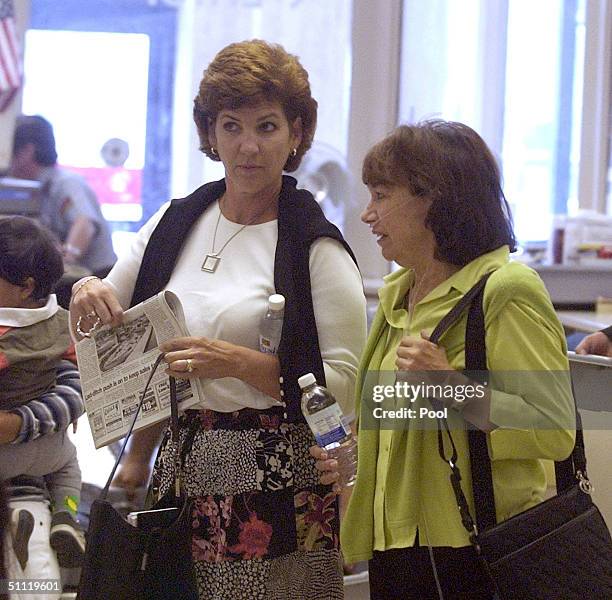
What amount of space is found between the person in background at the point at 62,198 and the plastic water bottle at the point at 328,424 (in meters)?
2.20

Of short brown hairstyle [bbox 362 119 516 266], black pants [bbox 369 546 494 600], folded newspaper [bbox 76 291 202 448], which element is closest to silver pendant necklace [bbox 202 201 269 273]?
folded newspaper [bbox 76 291 202 448]

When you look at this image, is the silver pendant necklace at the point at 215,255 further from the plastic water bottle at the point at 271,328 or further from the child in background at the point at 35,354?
the child in background at the point at 35,354

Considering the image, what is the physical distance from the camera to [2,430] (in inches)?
81.7

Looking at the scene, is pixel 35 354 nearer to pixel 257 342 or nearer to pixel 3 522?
pixel 257 342

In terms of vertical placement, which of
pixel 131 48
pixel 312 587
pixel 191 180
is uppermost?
pixel 131 48

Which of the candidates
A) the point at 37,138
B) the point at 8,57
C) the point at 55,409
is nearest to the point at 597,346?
the point at 55,409

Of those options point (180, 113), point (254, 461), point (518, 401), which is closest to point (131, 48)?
point (180, 113)

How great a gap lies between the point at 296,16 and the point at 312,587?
316 centimetres

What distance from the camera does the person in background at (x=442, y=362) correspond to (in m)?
1.48

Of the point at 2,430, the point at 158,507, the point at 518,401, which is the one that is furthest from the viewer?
the point at 2,430

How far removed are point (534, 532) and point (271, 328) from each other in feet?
1.98

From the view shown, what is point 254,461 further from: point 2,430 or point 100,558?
point 2,430

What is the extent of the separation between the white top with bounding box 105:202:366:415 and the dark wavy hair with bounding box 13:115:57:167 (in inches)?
97.5

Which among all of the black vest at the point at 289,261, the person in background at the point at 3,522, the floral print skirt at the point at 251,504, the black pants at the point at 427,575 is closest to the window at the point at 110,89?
the black vest at the point at 289,261
